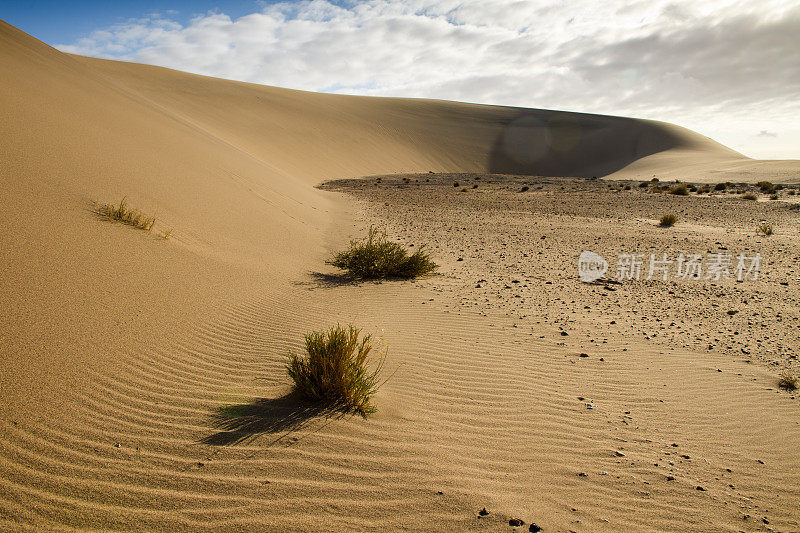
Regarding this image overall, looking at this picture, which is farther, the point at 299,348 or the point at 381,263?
the point at 381,263

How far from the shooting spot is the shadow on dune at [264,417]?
3.33m

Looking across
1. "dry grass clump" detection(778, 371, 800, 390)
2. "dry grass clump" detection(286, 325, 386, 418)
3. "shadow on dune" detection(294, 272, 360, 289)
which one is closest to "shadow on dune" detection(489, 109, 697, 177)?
"shadow on dune" detection(294, 272, 360, 289)

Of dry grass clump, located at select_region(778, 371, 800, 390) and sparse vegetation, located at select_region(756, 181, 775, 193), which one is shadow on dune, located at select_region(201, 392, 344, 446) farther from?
sparse vegetation, located at select_region(756, 181, 775, 193)

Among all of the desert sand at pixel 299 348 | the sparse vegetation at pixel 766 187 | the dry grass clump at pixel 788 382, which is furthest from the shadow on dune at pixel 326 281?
the sparse vegetation at pixel 766 187

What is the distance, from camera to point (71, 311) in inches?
175

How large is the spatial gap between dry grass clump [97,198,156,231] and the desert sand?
6.8 inches

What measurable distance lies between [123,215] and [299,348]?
4.15m

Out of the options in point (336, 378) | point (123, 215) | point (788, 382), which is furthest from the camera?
point (123, 215)

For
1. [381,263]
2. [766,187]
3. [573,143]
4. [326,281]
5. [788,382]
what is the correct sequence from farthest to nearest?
[573,143] < [766,187] < [381,263] < [326,281] < [788,382]

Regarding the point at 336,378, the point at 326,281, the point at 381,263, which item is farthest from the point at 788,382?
the point at 326,281

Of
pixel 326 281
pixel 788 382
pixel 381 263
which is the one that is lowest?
pixel 788 382

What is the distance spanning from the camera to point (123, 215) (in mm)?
7160

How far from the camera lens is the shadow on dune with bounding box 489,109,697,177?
5619cm

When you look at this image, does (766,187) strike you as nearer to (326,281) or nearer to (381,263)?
(381,263)
